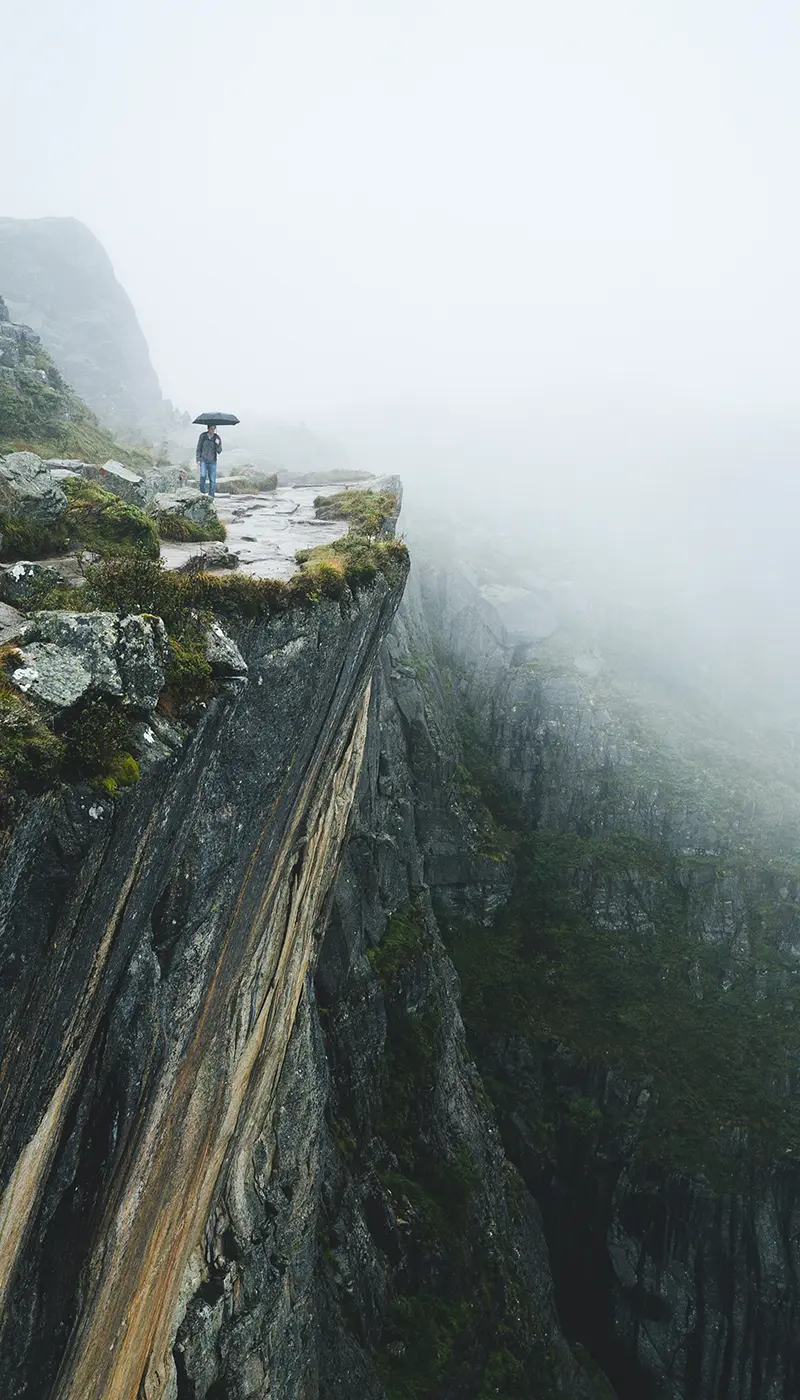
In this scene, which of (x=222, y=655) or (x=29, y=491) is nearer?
(x=222, y=655)

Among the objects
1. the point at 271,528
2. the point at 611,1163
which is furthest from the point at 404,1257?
the point at 271,528

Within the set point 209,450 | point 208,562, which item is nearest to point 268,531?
point 209,450

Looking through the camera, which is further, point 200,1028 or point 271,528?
point 271,528

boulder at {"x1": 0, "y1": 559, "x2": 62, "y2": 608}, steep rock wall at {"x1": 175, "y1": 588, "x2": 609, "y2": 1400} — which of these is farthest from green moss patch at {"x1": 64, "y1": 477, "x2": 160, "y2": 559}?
steep rock wall at {"x1": 175, "y1": 588, "x2": 609, "y2": 1400}

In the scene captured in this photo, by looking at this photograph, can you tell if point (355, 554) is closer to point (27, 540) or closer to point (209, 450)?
point (27, 540)

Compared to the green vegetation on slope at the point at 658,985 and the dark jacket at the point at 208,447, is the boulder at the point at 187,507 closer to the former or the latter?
the dark jacket at the point at 208,447

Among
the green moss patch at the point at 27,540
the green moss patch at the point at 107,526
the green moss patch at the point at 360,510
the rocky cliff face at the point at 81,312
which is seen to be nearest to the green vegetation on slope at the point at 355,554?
the green moss patch at the point at 360,510

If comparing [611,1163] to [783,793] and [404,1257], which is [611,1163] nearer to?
[404,1257]
